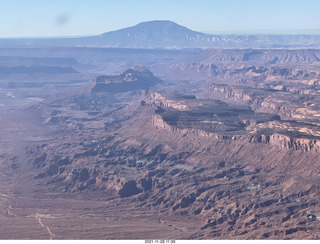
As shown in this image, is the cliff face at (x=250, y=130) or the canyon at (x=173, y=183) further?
the cliff face at (x=250, y=130)

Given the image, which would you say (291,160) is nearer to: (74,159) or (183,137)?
(183,137)

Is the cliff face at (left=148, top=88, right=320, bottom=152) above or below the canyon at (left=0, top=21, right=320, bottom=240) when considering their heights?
above

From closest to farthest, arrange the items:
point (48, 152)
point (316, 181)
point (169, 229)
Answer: point (169, 229) → point (316, 181) → point (48, 152)

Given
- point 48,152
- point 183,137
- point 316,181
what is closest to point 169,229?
point 316,181

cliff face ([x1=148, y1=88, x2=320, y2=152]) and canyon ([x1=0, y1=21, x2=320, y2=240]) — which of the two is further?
cliff face ([x1=148, y1=88, x2=320, y2=152])

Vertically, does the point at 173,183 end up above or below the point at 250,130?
below

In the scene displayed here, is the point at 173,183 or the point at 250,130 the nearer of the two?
the point at 173,183

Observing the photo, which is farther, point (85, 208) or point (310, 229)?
point (85, 208)

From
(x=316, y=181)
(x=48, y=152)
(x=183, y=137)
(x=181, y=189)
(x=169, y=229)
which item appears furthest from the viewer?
(x=48, y=152)

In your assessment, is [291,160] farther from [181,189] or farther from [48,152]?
[48,152]

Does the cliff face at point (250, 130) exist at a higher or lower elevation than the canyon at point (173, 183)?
higher

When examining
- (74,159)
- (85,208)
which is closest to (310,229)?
(85,208)
